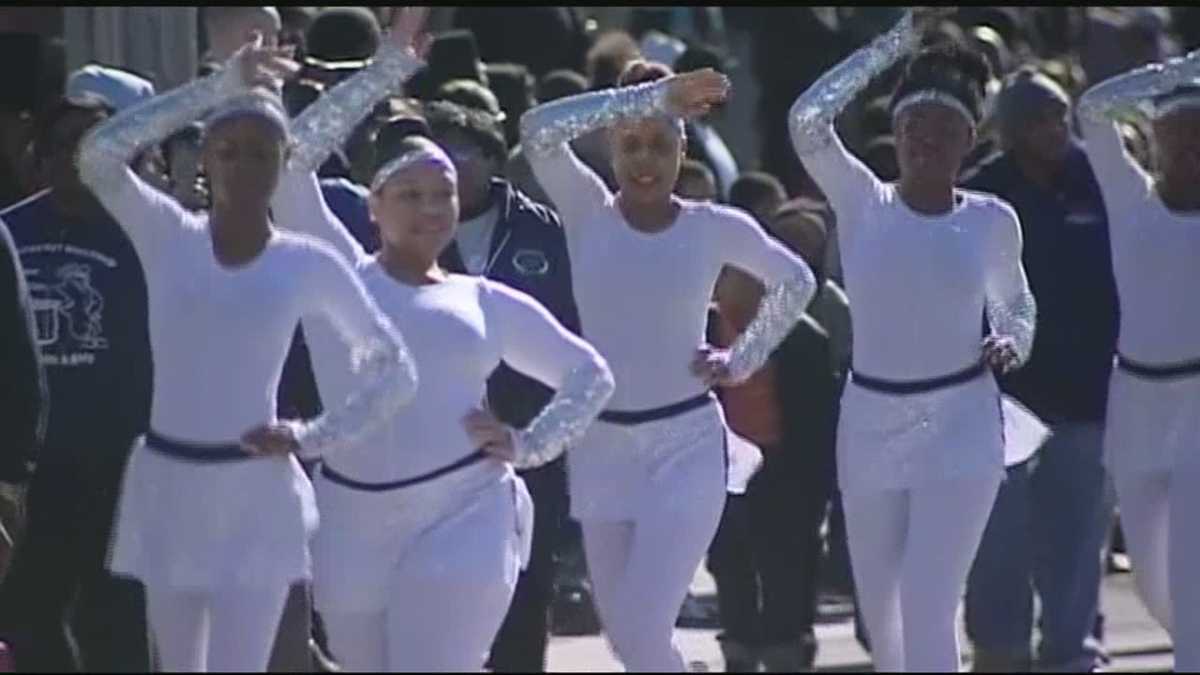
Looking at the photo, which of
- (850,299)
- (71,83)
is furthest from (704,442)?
(71,83)

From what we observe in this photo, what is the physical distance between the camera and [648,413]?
977cm

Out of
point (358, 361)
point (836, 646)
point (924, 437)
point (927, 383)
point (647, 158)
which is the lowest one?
point (836, 646)

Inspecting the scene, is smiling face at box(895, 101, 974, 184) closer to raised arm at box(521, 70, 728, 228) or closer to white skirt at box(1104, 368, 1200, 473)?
raised arm at box(521, 70, 728, 228)

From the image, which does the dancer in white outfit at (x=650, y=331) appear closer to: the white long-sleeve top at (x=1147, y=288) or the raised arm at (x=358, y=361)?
the white long-sleeve top at (x=1147, y=288)

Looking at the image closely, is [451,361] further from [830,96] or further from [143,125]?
[830,96]

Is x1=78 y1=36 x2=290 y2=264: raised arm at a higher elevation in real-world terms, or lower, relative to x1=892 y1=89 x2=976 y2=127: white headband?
higher

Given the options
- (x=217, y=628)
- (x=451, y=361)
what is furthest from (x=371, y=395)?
(x=217, y=628)

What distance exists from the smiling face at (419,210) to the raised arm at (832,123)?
1517mm

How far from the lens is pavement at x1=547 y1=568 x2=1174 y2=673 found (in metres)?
12.3

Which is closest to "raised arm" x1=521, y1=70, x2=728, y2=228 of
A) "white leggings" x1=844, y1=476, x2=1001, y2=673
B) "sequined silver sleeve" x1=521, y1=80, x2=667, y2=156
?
"sequined silver sleeve" x1=521, y1=80, x2=667, y2=156

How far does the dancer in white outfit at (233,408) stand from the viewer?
832cm

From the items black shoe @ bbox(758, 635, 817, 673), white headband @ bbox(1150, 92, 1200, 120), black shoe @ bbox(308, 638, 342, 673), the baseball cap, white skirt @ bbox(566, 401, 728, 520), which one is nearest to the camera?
white skirt @ bbox(566, 401, 728, 520)

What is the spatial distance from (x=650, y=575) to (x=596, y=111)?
4.16 ft

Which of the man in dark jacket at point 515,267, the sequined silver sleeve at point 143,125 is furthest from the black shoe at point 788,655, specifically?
the sequined silver sleeve at point 143,125
